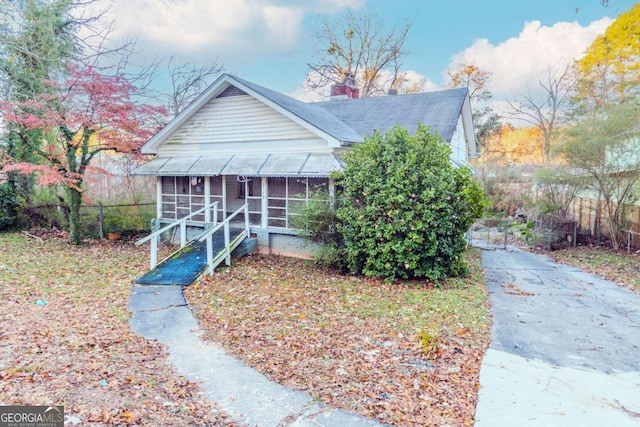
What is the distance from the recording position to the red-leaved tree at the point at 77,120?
10900 mm

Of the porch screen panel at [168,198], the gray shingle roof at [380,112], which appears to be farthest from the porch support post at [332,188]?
the porch screen panel at [168,198]

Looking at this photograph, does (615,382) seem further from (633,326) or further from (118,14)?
(118,14)

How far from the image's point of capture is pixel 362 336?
532cm

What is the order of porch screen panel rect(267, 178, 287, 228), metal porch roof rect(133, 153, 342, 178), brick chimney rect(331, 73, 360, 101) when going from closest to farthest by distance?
metal porch roof rect(133, 153, 342, 178) < porch screen panel rect(267, 178, 287, 228) < brick chimney rect(331, 73, 360, 101)

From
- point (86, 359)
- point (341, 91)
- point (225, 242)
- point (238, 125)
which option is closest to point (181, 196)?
point (238, 125)

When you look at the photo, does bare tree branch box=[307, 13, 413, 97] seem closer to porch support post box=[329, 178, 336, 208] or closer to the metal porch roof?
the metal porch roof

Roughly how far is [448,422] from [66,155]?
13.1 meters

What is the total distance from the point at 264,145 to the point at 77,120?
552 cm

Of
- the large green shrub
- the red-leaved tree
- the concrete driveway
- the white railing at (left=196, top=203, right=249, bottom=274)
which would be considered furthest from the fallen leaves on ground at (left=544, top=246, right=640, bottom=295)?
the red-leaved tree

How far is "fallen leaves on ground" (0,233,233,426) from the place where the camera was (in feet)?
10.7

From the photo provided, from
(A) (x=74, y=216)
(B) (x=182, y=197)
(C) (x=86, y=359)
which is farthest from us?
(B) (x=182, y=197)

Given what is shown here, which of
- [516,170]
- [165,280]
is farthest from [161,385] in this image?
[516,170]

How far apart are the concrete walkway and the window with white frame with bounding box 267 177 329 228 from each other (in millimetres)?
5663

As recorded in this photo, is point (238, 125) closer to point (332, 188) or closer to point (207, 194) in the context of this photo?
point (207, 194)
